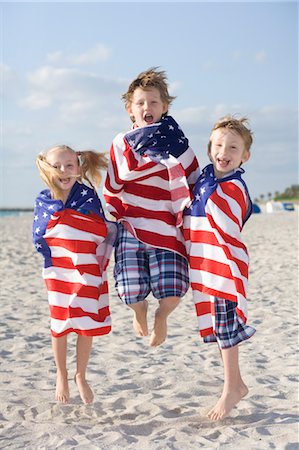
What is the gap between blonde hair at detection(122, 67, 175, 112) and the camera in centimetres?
433

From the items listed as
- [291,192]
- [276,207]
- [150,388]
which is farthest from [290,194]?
[150,388]

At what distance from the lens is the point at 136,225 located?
434cm

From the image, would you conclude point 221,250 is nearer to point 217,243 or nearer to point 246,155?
point 217,243

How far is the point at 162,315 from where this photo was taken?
4332 millimetres

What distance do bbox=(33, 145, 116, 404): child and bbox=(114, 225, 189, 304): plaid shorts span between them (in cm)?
17

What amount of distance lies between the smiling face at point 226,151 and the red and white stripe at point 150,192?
0.65ft

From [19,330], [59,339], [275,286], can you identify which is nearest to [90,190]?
[59,339]

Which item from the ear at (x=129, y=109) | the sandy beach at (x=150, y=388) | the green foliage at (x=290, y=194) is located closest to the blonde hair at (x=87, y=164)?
the ear at (x=129, y=109)

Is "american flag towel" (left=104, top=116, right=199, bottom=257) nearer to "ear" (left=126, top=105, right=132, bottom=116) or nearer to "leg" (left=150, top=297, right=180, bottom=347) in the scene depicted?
"ear" (left=126, top=105, right=132, bottom=116)

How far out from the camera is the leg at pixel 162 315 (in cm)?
430

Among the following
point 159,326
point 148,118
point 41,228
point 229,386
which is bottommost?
point 229,386

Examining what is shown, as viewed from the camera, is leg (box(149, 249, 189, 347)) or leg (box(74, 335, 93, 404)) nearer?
leg (box(149, 249, 189, 347))

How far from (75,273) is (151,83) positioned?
135 cm

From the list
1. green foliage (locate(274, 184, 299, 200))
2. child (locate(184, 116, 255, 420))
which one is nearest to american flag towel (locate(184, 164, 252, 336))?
child (locate(184, 116, 255, 420))
